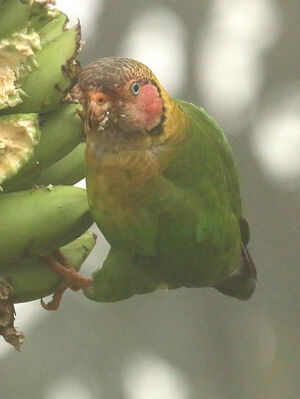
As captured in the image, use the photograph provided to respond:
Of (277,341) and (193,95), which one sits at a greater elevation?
(193,95)

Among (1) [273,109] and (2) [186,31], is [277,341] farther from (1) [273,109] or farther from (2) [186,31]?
(2) [186,31]

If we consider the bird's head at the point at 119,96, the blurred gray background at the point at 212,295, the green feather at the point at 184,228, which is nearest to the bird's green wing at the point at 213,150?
the green feather at the point at 184,228

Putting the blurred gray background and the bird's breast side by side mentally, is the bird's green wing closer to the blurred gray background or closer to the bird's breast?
the bird's breast

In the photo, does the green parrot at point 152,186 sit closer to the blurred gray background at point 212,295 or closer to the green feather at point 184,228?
the green feather at point 184,228

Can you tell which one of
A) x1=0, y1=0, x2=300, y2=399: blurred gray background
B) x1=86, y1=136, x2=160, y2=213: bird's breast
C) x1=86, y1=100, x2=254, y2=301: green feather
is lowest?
x1=0, y1=0, x2=300, y2=399: blurred gray background

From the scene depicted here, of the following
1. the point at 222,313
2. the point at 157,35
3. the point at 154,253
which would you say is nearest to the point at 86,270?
the point at 222,313

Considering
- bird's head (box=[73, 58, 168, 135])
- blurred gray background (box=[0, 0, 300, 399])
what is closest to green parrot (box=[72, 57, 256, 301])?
bird's head (box=[73, 58, 168, 135])

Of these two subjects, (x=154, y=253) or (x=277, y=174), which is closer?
→ (x=154, y=253)
